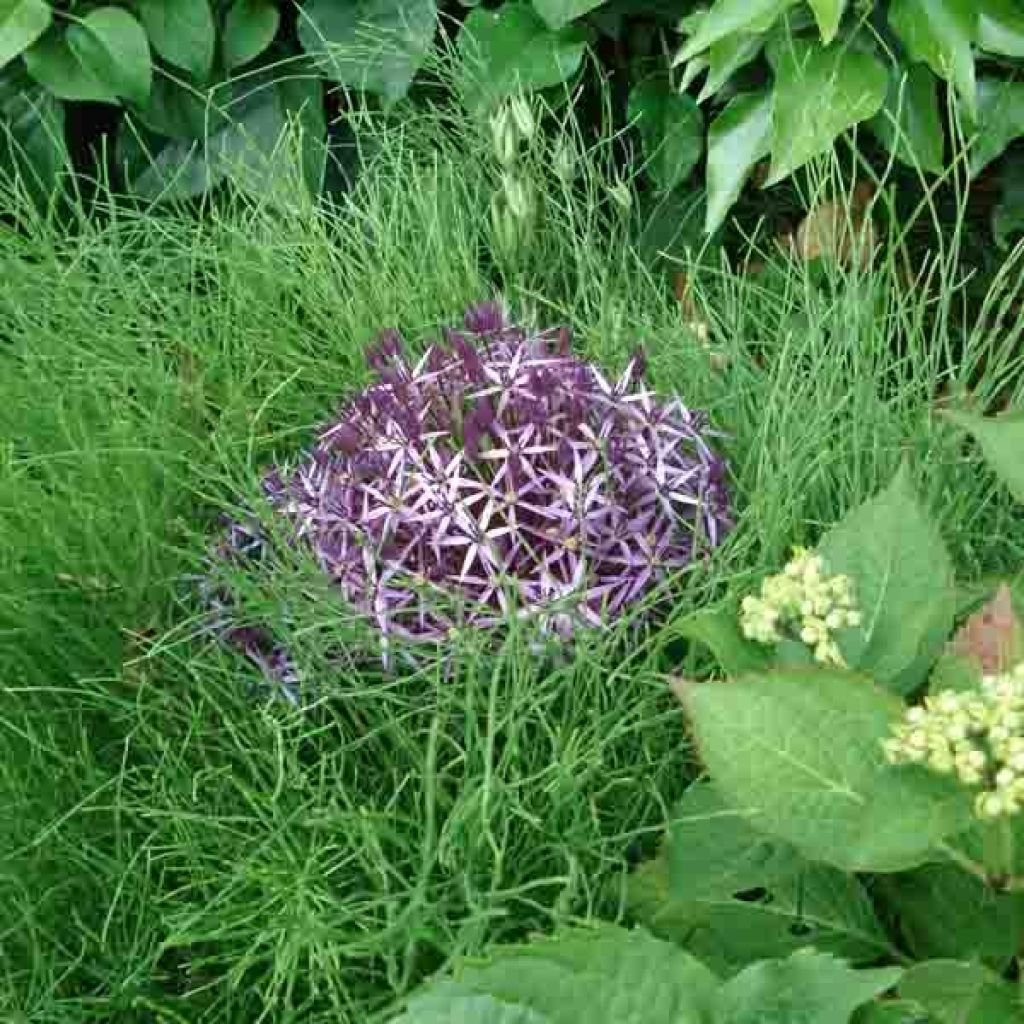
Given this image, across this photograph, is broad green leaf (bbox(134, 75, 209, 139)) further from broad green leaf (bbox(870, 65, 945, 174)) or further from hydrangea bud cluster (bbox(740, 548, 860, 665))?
hydrangea bud cluster (bbox(740, 548, 860, 665))

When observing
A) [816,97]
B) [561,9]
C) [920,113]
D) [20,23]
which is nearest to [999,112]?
[920,113]

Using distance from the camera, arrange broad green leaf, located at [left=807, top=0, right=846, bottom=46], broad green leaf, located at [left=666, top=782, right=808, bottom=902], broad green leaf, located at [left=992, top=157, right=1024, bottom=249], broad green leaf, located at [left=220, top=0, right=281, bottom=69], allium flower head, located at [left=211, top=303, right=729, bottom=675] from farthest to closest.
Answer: broad green leaf, located at [left=220, top=0, right=281, bottom=69], broad green leaf, located at [left=992, top=157, right=1024, bottom=249], broad green leaf, located at [left=807, top=0, right=846, bottom=46], allium flower head, located at [left=211, top=303, right=729, bottom=675], broad green leaf, located at [left=666, top=782, right=808, bottom=902]

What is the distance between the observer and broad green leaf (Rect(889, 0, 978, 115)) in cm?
169

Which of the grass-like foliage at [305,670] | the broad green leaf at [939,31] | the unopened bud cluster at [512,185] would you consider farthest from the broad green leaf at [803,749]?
the broad green leaf at [939,31]

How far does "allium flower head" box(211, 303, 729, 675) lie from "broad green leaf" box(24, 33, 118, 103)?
0.96m

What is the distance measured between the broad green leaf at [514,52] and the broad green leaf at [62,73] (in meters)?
0.46

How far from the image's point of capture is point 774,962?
2.82ft

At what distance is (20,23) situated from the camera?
2.03m

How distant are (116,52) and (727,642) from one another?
136cm

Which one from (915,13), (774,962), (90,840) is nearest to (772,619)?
(774,962)

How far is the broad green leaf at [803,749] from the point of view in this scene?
0.89 m

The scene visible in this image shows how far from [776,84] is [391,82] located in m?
0.51

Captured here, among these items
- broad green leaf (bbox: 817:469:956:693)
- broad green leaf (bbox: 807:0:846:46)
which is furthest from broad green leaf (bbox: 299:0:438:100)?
broad green leaf (bbox: 817:469:956:693)

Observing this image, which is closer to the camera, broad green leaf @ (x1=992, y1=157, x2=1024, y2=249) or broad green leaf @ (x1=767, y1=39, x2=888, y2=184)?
broad green leaf @ (x1=767, y1=39, x2=888, y2=184)
